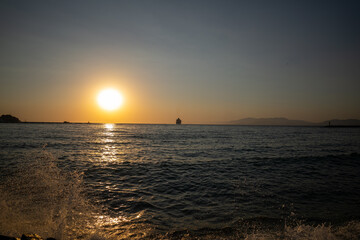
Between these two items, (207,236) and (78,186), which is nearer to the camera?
(207,236)

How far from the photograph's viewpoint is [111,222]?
271 inches

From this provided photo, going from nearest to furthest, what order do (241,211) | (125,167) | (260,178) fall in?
(241,211) < (260,178) < (125,167)

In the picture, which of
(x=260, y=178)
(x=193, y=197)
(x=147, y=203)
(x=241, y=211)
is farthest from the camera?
(x=260, y=178)

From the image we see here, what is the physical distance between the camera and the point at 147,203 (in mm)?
8719

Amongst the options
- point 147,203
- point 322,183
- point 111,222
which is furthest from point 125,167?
point 322,183

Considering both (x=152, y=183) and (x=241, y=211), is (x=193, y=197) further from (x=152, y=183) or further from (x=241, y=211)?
(x=152, y=183)

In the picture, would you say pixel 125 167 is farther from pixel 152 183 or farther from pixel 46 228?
pixel 46 228

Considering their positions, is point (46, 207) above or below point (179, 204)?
above

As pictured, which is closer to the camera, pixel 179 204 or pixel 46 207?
pixel 46 207

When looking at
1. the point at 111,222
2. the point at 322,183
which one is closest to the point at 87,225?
the point at 111,222

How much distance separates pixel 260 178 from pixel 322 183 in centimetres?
386

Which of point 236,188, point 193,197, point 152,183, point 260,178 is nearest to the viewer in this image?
point 193,197

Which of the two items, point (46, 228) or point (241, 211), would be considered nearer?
point (46, 228)

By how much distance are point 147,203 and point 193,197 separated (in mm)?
2395
